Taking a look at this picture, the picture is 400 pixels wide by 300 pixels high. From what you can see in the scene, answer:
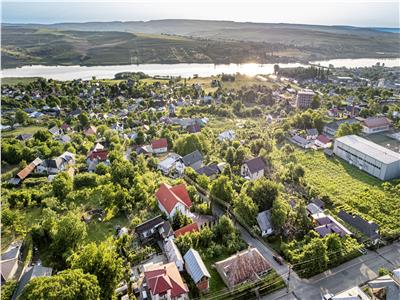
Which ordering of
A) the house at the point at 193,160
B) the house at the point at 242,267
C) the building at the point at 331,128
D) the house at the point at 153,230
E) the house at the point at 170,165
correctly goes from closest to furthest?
1. the house at the point at 242,267
2. the house at the point at 153,230
3. the house at the point at 170,165
4. the house at the point at 193,160
5. the building at the point at 331,128

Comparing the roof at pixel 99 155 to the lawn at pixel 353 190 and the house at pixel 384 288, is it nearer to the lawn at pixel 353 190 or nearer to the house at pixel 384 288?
the lawn at pixel 353 190

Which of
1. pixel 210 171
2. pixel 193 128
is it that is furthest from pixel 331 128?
pixel 210 171

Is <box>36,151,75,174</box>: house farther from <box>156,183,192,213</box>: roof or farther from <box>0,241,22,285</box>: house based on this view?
<box>156,183,192,213</box>: roof

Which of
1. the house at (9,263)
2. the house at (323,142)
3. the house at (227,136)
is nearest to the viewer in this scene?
the house at (9,263)

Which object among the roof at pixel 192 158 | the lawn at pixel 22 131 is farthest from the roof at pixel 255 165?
the lawn at pixel 22 131

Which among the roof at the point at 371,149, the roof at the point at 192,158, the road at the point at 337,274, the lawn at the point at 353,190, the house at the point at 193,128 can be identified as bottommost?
the road at the point at 337,274

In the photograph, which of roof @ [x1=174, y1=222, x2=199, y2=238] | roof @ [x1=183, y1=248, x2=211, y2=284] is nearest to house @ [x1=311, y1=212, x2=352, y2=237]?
roof @ [x1=174, y1=222, x2=199, y2=238]

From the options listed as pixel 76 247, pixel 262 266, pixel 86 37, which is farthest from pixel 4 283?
pixel 86 37

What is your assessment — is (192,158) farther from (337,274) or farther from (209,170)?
(337,274)
